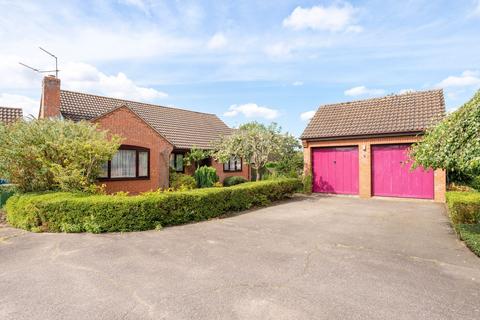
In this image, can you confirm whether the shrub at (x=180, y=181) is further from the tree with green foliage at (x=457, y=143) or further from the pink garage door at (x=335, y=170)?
the tree with green foliage at (x=457, y=143)

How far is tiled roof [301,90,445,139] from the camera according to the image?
14.0 meters

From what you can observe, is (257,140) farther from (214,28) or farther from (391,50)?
(391,50)

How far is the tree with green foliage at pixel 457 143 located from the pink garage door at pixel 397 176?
6673mm

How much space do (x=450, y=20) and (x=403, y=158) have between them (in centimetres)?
656

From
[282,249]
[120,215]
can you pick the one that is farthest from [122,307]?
[120,215]

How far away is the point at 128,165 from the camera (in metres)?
14.2

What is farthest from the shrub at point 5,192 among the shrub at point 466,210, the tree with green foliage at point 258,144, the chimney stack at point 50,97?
the shrub at point 466,210

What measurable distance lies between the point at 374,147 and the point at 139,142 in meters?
11.5

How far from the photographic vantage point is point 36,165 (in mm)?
9898

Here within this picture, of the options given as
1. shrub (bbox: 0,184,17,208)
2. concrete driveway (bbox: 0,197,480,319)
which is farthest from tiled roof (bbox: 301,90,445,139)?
shrub (bbox: 0,184,17,208)

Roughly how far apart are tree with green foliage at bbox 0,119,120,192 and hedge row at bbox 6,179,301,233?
917mm

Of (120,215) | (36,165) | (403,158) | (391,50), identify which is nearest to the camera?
(120,215)

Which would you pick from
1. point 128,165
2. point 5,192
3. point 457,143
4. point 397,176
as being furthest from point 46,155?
point 397,176

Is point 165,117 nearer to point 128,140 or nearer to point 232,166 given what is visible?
point 232,166
